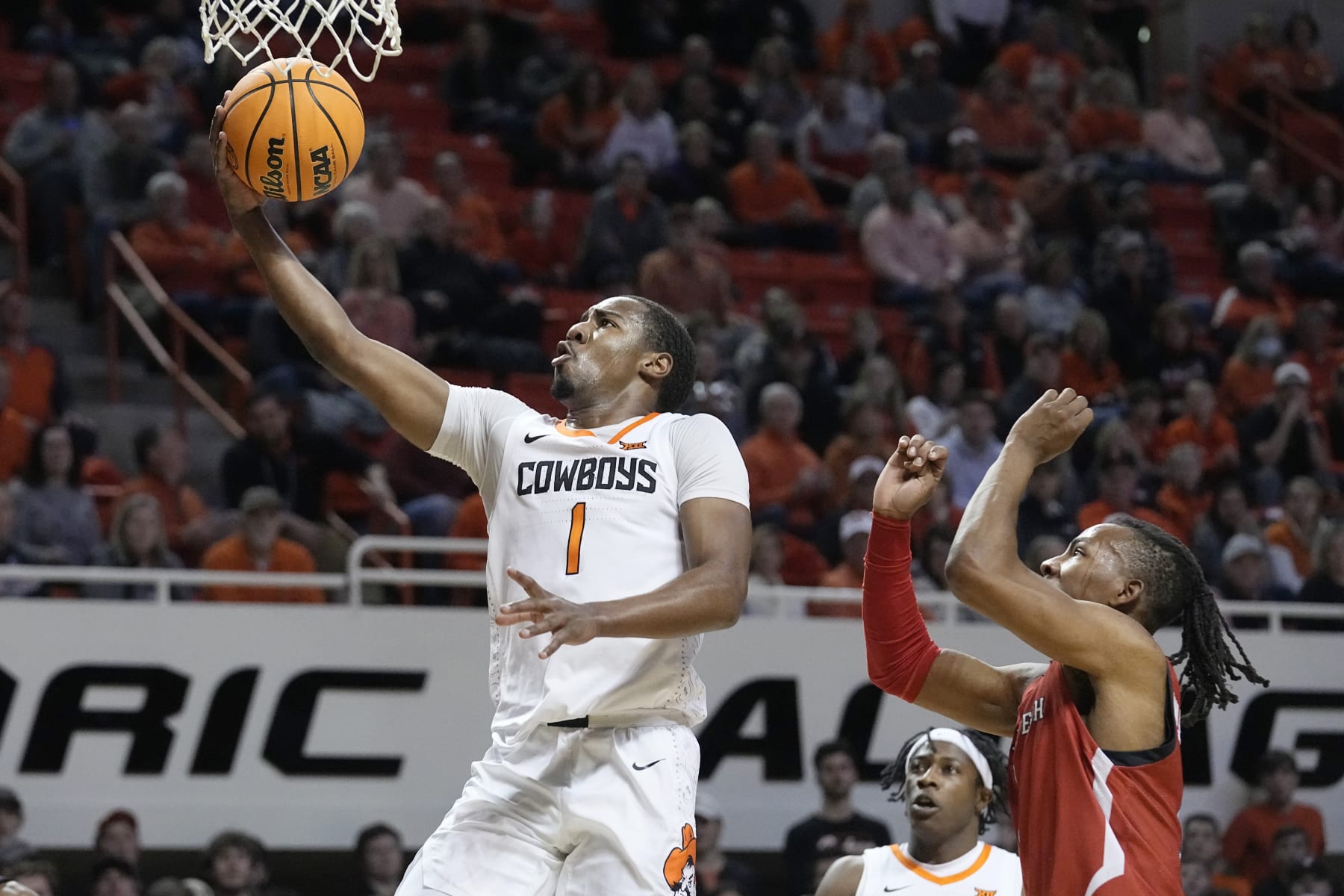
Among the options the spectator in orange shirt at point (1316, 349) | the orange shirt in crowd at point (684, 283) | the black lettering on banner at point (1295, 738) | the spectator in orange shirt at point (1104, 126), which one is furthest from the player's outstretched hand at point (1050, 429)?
the spectator in orange shirt at point (1104, 126)

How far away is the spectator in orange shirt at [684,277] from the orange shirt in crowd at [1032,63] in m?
5.33

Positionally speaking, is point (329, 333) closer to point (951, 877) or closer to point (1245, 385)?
point (951, 877)

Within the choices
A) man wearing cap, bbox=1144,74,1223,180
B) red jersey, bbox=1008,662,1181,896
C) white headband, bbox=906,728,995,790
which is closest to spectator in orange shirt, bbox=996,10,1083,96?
man wearing cap, bbox=1144,74,1223,180

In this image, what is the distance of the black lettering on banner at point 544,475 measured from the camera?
183 inches

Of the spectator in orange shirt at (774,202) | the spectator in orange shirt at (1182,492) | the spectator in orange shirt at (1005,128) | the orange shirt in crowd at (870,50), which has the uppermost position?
the orange shirt in crowd at (870,50)

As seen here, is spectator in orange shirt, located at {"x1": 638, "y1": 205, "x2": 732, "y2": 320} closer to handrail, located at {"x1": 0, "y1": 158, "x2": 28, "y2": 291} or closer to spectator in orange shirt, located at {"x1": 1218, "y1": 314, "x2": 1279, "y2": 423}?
spectator in orange shirt, located at {"x1": 1218, "y1": 314, "x2": 1279, "y2": 423}

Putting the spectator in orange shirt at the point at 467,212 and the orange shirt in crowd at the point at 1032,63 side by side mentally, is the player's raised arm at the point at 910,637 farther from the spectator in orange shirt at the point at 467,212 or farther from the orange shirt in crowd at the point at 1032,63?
the orange shirt in crowd at the point at 1032,63

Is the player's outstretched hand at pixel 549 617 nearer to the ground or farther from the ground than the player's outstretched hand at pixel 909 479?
nearer to the ground

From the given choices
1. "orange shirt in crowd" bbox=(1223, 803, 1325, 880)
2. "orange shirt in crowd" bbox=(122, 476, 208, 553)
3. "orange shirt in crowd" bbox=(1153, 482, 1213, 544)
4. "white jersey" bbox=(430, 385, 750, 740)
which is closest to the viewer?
"white jersey" bbox=(430, 385, 750, 740)

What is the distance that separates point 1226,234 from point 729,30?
169 inches

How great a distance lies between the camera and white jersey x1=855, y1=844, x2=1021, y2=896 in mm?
6102

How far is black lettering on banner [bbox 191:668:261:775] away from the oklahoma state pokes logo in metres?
5.27

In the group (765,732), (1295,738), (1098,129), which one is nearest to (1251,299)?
(1098,129)

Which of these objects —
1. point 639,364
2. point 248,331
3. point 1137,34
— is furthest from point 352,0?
point 1137,34
